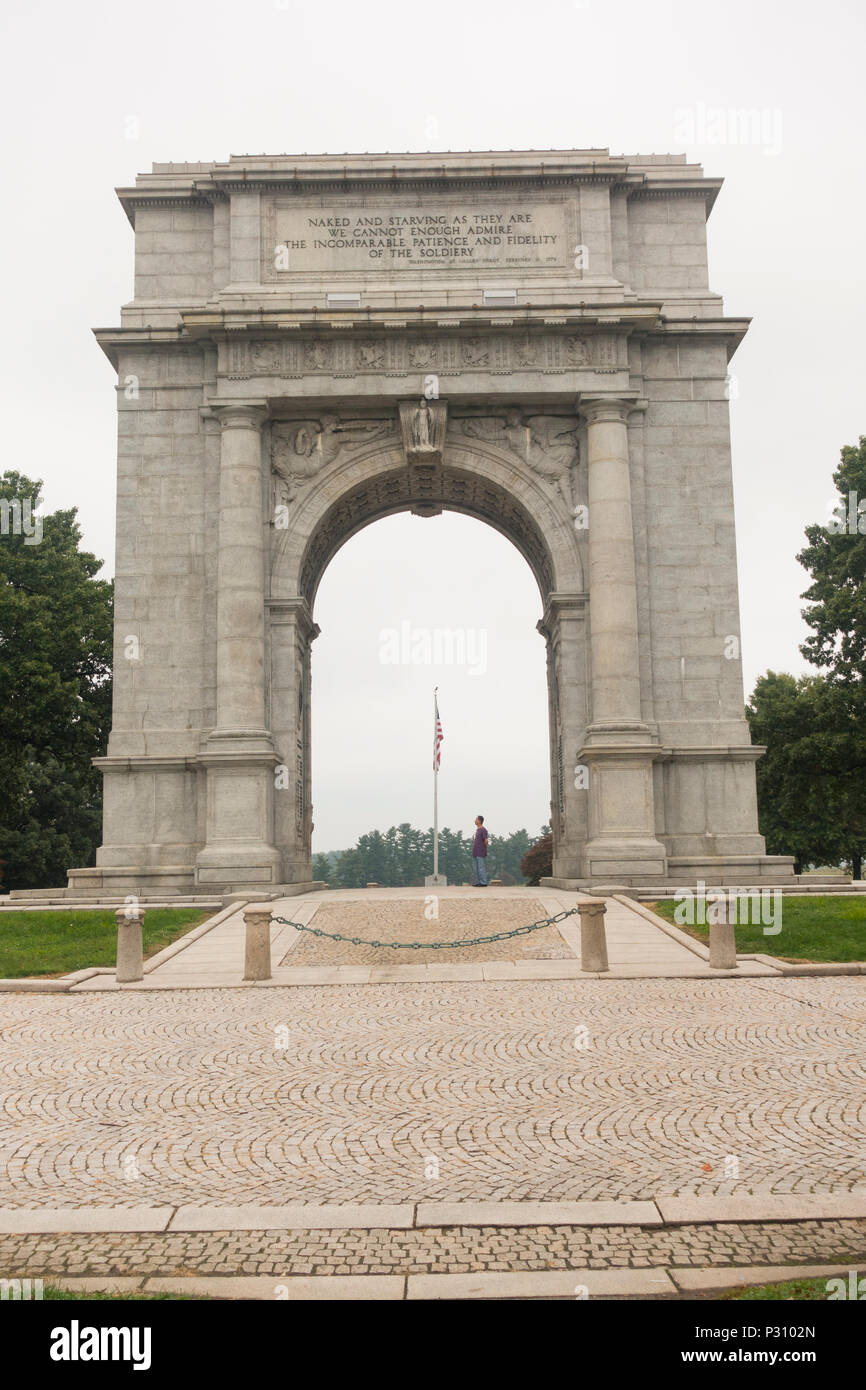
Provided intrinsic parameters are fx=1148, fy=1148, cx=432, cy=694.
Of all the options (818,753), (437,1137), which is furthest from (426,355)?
(437,1137)

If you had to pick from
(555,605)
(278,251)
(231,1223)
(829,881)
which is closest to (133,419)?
(278,251)

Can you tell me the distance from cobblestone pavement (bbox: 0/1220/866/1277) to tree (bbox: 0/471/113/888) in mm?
36333

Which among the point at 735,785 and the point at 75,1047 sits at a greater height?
the point at 735,785

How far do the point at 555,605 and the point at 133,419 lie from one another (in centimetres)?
1293

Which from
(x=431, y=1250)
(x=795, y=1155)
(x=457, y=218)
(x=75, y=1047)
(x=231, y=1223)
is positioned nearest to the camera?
(x=431, y=1250)

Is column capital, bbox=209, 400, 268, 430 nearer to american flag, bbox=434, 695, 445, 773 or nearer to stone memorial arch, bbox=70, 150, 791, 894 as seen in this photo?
stone memorial arch, bbox=70, 150, 791, 894

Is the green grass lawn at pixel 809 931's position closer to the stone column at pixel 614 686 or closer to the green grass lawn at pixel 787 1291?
the stone column at pixel 614 686

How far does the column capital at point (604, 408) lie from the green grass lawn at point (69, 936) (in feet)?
54.3

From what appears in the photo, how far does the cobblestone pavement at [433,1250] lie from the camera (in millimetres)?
6133

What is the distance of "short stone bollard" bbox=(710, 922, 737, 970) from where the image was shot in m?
17.0

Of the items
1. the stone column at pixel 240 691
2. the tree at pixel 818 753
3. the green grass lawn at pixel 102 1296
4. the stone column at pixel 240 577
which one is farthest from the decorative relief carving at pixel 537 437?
the green grass lawn at pixel 102 1296

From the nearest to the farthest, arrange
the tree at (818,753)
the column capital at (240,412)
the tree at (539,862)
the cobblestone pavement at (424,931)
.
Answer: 1. the cobblestone pavement at (424,931)
2. the column capital at (240,412)
3. the tree at (818,753)
4. the tree at (539,862)

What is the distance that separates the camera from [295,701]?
3158 centimetres
